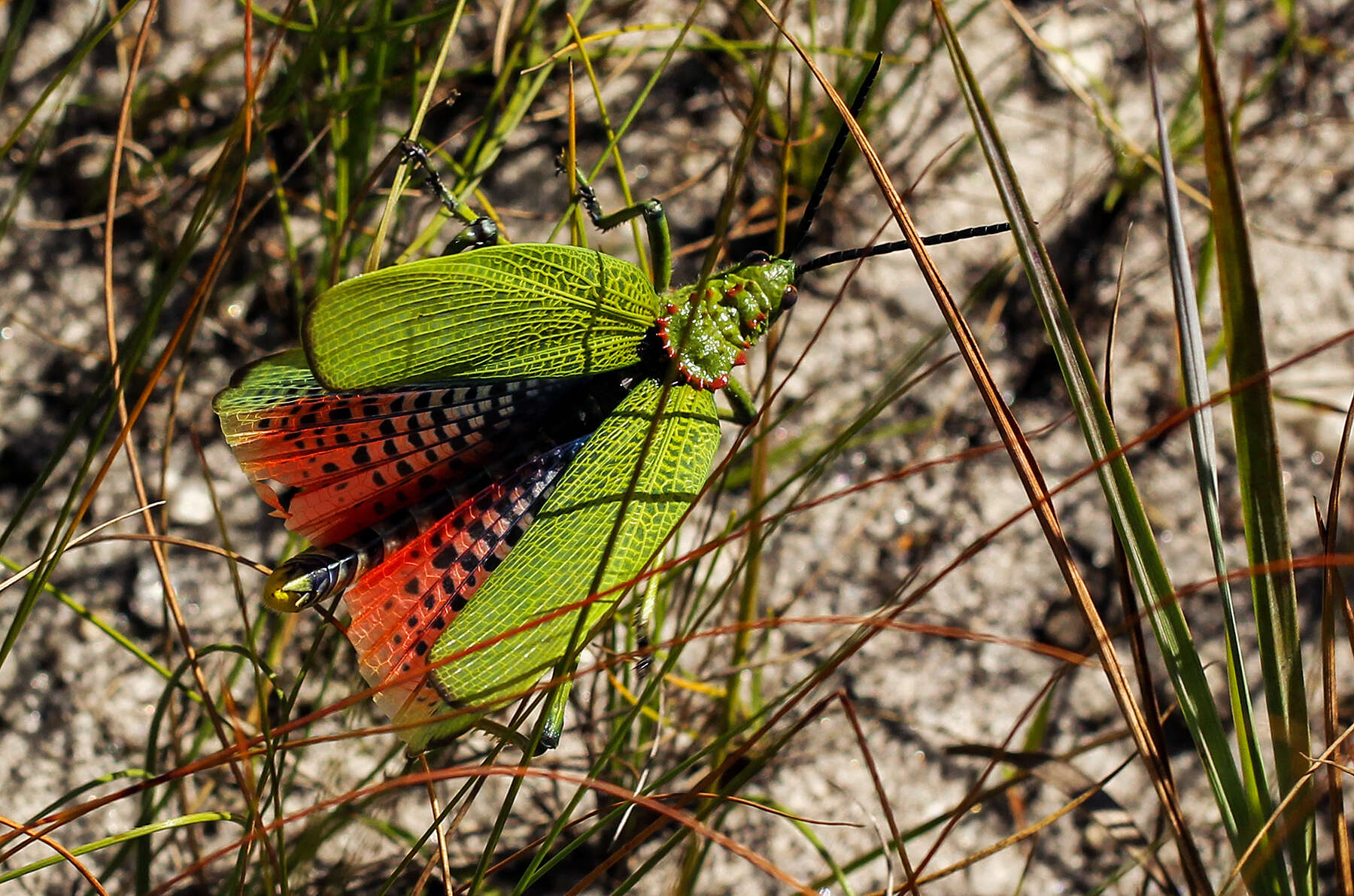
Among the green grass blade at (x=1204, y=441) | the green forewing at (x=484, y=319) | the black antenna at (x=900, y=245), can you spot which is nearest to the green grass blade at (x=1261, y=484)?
the green grass blade at (x=1204, y=441)

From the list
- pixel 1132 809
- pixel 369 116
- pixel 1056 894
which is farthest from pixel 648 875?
pixel 369 116

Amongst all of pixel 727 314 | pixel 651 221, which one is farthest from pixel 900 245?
pixel 651 221

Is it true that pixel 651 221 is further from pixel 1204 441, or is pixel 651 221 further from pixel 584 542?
pixel 1204 441

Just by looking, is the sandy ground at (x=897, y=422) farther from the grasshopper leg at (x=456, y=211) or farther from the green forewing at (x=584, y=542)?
the grasshopper leg at (x=456, y=211)

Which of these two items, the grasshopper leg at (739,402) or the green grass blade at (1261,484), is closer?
the green grass blade at (1261,484)

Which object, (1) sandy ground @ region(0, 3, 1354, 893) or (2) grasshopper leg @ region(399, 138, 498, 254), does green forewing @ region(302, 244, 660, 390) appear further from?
(1) sandy ground @ region(0, 3, 1354, 893)

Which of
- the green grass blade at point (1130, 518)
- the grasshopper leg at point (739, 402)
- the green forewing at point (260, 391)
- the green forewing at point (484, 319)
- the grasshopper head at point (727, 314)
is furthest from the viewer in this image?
the grasshopper leg at point (739, 402)

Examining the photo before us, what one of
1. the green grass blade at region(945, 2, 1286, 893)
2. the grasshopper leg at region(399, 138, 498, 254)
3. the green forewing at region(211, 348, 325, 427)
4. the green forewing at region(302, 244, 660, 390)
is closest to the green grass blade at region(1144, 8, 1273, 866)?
the green grass blade at region(945, 2, 1286, 893)
